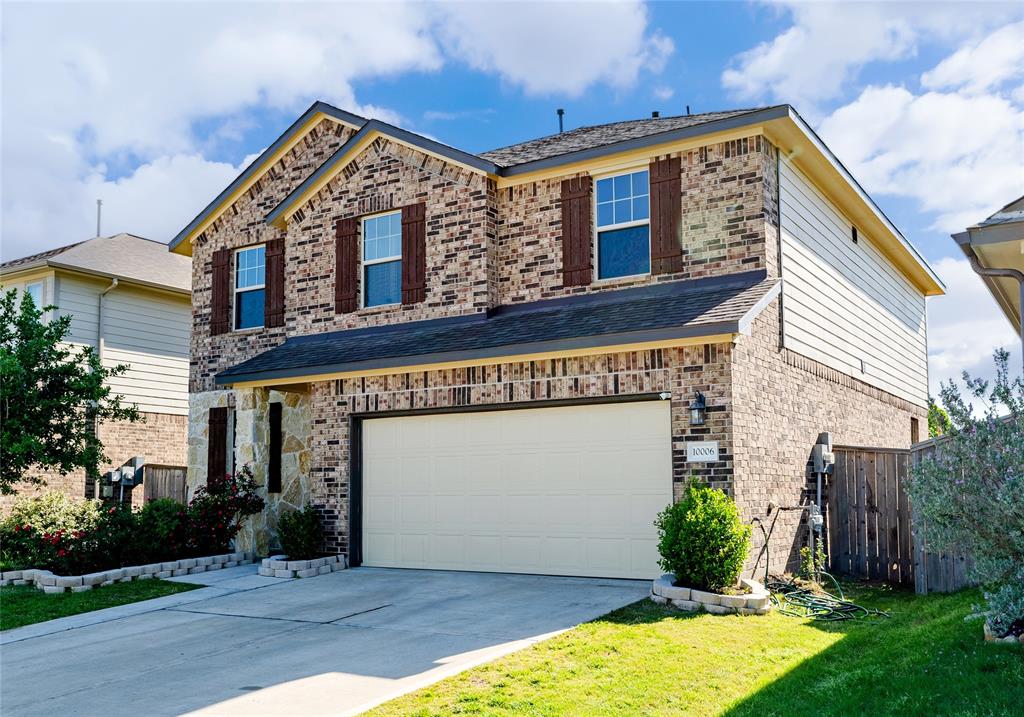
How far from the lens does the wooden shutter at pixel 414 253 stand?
14.6 meters

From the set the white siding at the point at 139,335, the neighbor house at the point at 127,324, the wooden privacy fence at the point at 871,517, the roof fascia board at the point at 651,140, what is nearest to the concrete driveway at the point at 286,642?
the wooden privacy fence at the point at 871,517

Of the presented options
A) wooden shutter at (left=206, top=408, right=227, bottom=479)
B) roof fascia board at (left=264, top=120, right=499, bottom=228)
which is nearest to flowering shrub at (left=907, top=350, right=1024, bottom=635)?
roof fascia board at (left=264, top=120, right=499, bottom=228)

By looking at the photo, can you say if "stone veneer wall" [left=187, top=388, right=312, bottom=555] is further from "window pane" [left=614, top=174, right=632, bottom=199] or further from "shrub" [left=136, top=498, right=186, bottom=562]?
"window pane" [left=614, top=174, right=632, bottom=199]

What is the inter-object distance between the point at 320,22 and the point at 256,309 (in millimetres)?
7874

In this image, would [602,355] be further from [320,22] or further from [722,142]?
[320,22]

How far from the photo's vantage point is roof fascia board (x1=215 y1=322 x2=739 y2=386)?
1070cm

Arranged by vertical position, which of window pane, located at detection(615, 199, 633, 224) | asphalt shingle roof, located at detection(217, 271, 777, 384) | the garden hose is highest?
window pane, located at detection(615, 199, 633, 224)

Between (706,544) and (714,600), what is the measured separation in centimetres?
58

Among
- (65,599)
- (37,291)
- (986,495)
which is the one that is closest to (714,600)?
(986,495)

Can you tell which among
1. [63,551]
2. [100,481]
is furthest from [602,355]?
[100,481]

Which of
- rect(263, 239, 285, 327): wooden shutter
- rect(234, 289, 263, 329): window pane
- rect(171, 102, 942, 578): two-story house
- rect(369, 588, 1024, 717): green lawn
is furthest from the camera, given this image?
rect(234, 289, 263, 329): window pane

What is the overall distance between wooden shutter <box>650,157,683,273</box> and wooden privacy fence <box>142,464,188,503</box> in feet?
40.9

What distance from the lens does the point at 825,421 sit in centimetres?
1422

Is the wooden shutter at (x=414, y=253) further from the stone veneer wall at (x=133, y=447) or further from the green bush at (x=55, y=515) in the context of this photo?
the stone veneer wall at (x=133, y=447)
